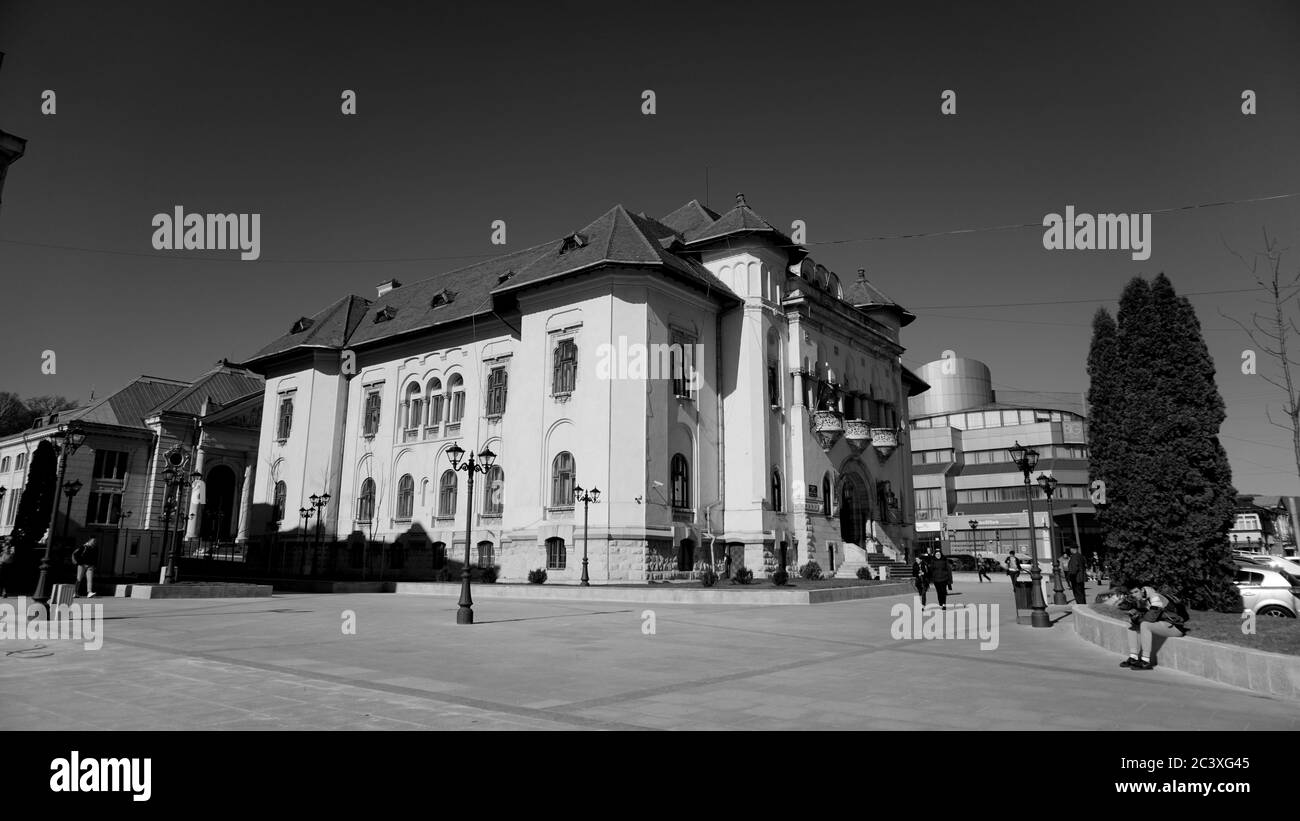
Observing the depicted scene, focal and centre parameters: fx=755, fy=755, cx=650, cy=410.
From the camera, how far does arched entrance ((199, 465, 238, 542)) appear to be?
173ft

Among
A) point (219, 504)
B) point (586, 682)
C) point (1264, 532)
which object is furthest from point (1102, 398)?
point (1264, 532)

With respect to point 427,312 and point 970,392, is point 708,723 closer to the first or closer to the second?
point 427,312

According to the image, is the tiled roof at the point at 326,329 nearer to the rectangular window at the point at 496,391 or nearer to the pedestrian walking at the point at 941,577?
the rectangular window at the point at 496,391

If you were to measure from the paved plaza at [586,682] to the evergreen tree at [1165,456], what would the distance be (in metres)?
2.04

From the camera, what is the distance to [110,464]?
52938 millimetres

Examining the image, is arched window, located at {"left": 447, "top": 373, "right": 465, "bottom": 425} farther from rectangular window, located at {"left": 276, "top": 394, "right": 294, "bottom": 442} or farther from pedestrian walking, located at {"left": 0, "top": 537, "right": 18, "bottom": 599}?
pedestrian walking, located at {"left": 0, "top": 537, "right": 18, "bottom": 599}

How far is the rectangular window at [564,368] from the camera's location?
3331cm

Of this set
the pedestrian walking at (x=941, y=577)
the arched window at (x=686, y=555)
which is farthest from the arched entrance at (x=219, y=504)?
the pedestrian walking at (x=941, y=577)

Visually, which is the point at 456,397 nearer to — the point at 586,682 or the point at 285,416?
the point at 285,416

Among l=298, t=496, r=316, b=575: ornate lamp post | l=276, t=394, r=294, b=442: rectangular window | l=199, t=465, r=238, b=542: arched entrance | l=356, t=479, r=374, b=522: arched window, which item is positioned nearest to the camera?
l=356, t=479, r=374, b=522: arched window

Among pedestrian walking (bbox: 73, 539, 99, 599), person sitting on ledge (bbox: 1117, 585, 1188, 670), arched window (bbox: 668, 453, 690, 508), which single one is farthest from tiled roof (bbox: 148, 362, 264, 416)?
person sitting on ledge (bbox: 1117, 585, 1188, 670)

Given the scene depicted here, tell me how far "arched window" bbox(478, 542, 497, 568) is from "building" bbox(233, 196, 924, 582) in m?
0.13
